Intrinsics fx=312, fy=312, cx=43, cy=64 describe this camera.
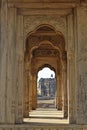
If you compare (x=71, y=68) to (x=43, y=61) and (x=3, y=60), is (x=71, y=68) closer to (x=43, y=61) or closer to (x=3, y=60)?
(x=3, y=60)

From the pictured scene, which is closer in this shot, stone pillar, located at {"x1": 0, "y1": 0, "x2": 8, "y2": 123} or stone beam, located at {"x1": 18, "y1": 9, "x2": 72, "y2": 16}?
stone pillar, located at {"x1": 0, "y1": 0, "x2": 8, "y2": 123}

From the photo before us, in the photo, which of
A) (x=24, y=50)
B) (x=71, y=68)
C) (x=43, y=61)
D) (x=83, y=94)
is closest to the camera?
(x=83, y=94)

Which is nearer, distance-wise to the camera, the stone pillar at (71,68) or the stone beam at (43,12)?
the stone pillar at (71,68)

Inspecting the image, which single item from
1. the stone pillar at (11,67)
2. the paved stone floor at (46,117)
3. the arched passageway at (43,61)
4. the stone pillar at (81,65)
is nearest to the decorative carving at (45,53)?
the arched passageway at (43,61)

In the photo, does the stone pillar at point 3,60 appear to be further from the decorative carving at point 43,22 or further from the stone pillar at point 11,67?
the decorative carving at point 43,22

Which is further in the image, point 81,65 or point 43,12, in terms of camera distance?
point 43,12

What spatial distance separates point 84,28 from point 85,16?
1.24 ft

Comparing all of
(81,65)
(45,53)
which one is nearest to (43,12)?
(81,65)

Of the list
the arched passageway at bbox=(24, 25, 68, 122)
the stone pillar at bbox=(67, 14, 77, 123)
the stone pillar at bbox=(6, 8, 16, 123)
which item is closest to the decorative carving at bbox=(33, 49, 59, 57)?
the arched passageway at bbox=(24, 25, 68, 122)

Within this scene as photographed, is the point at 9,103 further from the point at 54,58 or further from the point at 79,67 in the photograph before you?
the point at 54,58

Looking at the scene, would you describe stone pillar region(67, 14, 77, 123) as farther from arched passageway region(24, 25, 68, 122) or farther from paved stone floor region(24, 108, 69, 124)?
arched passageway region(24, 25, 68, 122)

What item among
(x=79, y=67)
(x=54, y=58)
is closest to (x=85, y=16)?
(x=79, y=67)

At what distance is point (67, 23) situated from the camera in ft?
32.8

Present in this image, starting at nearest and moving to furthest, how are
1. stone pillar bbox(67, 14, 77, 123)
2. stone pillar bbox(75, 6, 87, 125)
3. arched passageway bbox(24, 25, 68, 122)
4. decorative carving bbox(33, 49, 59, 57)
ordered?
stone pillar bbox(75, 6, 87, 125)
stone pillar bbox(67, 14, 77, 123)
arched passageway bbox(24, 25, 68, 122)
decorative carving bbox(33, 49, 59, 57)
